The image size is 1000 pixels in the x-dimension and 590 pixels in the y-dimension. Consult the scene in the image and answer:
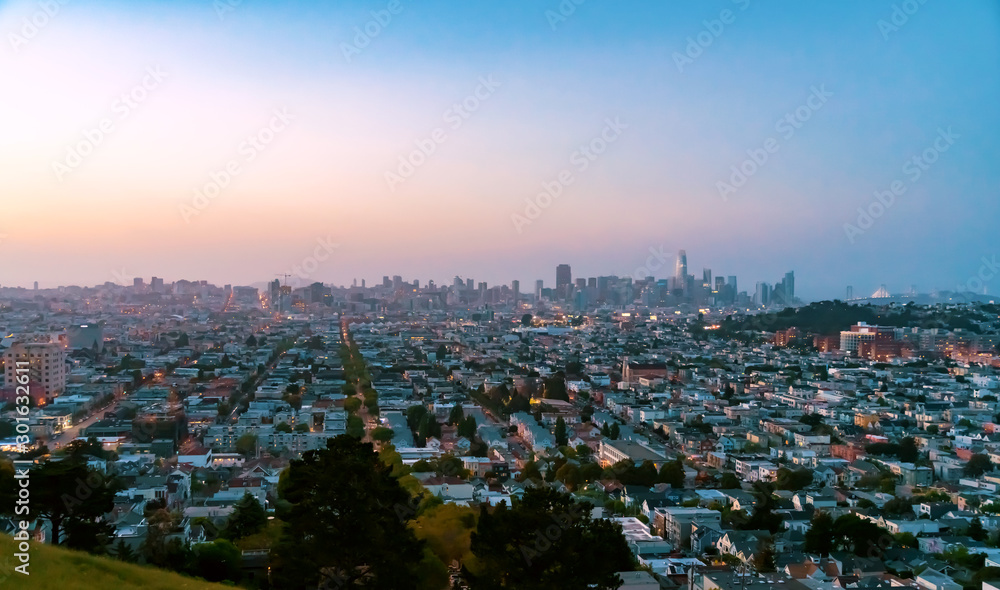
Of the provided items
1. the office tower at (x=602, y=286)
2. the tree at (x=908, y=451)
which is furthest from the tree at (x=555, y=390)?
the office tower at (x=602, y=286)

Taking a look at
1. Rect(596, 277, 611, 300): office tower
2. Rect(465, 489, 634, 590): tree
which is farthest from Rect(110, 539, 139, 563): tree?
Rect(596, 277, 611, 300): office tower

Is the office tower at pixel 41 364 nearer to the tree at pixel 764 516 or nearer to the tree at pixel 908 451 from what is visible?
the tree at pixel 764 516

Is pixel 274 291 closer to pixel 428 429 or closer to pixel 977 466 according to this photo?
pixel 428 429

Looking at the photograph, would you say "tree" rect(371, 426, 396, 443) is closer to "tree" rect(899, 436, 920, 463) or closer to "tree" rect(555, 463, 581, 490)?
"tree" rect(555, 463, 581, 490)

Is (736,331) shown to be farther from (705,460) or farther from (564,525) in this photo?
(564,525)

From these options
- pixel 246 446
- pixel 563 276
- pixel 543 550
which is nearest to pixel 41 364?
pixel 246 446
